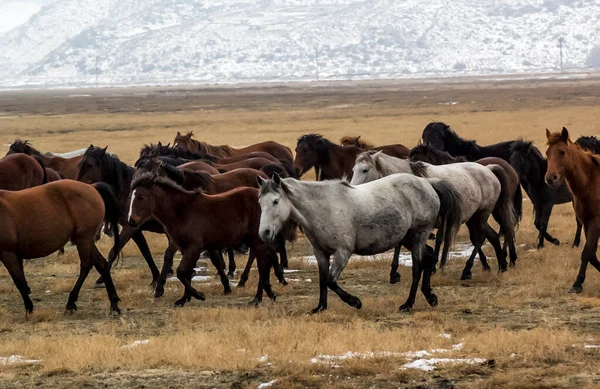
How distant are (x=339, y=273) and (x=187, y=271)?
80.2 inches

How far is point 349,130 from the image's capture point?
4725 cm

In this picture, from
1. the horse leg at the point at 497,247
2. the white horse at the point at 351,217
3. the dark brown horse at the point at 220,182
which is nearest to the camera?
the white horse at the point at 351,217

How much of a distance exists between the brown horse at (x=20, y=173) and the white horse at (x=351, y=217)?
21.6 feet

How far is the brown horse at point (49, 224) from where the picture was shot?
400 inches

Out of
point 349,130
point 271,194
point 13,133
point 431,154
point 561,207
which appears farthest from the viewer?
point 13,133

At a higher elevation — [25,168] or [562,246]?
[25,168]

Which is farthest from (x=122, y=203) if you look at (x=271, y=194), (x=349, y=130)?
(x=349, y=130)

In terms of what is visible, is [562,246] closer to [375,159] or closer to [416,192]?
[375,159]

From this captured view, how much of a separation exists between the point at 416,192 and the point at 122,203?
476 centimetres

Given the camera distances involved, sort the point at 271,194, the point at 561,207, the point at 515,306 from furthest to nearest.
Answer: the point at 561,207 < the point at 515,306 < the point at 271,194

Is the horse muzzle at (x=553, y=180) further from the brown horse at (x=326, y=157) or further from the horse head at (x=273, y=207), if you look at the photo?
the brown horse at (x=326, y=157)

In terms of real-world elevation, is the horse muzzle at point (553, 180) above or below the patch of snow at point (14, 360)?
above

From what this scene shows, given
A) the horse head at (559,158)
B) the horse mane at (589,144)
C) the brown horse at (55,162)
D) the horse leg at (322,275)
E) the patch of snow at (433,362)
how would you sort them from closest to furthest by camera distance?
the patch of snow at (433,362)
the horse leg at (322,275)
the horse head at (559,158)
the horse mane at (589,144)
the brown horse at (55,162)

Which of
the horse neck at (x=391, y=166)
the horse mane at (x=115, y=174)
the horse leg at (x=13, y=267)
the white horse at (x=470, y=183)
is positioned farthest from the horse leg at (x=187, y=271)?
the horse neck at (x=391, y=166)
